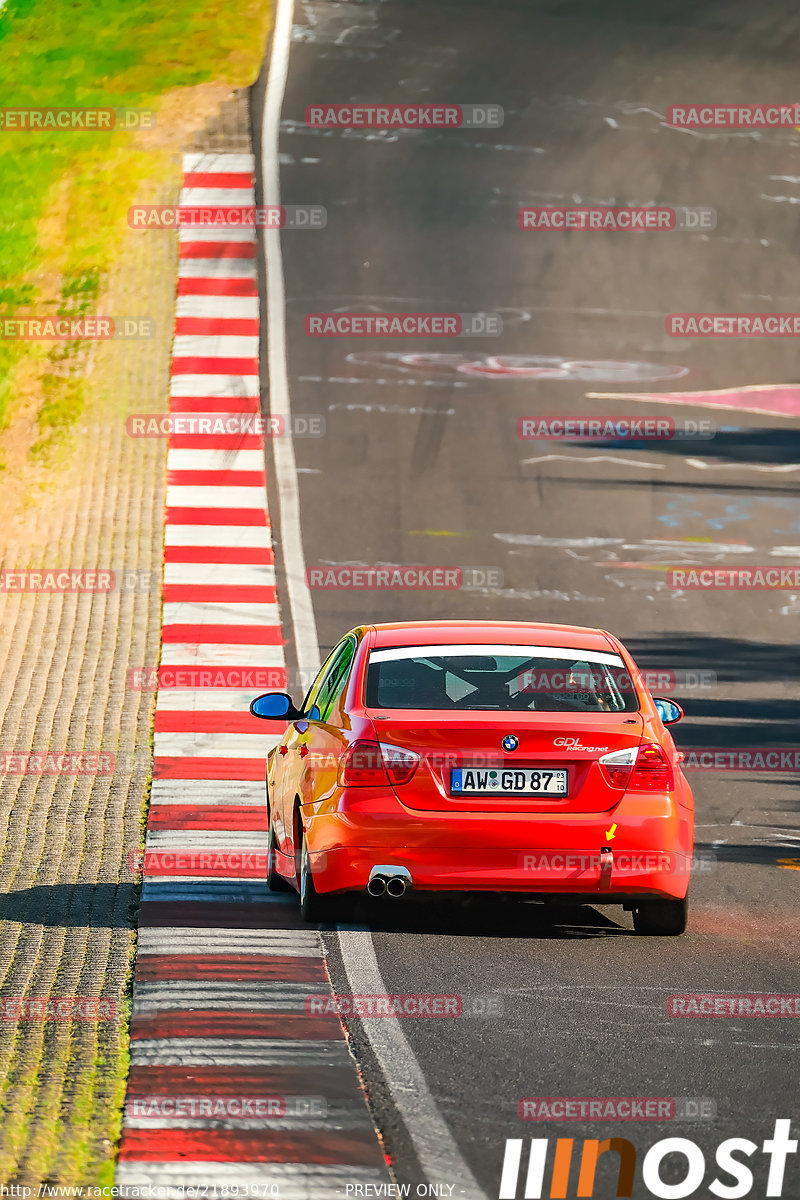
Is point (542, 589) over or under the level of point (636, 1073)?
under

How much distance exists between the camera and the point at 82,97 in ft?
102

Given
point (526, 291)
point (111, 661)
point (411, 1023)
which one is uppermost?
point (411, 1023)

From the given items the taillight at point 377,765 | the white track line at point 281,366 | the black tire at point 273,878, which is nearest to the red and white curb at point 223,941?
the black tire at point 273,878

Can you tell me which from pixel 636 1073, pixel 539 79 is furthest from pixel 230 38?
pixel 636 1073

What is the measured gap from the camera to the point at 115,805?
36.5 ft

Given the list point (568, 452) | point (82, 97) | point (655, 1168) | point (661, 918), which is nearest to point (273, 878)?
point (661, 918)

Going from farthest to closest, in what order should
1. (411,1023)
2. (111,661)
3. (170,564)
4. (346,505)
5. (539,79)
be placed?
(539,79), (346,505), (170,564), (111,661), (411,1023)

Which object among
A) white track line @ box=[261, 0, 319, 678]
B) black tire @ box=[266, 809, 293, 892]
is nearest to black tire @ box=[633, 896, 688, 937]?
black tire @ box=[266, 809, 293, 892]

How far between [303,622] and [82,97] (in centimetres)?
1827

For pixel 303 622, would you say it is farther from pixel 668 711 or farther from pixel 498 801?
pixel 498 801

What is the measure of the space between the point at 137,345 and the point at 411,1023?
60.2ft

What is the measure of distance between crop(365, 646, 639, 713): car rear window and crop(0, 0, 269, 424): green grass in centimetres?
1521

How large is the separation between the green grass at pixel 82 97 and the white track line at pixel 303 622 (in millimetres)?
1474

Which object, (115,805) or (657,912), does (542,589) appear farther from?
(657,912)
